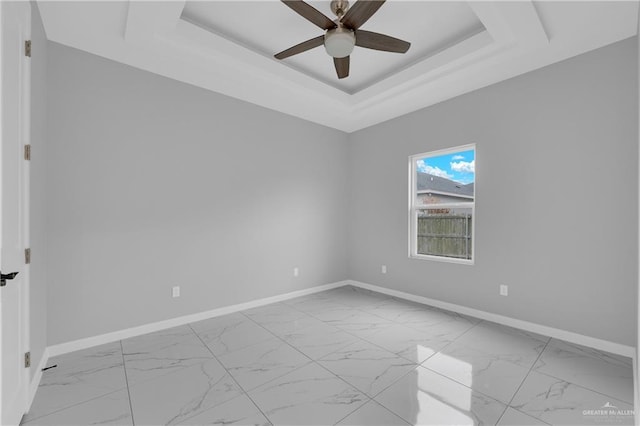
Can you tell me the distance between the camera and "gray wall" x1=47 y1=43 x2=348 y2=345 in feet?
8.57

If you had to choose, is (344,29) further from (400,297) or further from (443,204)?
(400,297)

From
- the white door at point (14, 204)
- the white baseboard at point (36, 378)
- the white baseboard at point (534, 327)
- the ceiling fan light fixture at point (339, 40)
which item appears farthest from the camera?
the white baseboard at point (534, 327)

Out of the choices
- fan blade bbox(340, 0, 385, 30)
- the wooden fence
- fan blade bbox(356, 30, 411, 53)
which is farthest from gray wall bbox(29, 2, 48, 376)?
the wooden fence

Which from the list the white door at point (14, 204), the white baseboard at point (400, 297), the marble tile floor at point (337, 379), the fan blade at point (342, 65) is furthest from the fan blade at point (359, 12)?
the white baseboard at point (400, 297)

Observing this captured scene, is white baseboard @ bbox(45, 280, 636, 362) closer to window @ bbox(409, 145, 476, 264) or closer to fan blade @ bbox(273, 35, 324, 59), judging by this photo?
window @ bbox(409, 145, 476, 264)

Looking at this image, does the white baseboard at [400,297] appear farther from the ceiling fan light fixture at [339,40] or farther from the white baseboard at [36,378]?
the ceiling fan light fixture at [339,40]

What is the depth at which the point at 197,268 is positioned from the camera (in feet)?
11.1

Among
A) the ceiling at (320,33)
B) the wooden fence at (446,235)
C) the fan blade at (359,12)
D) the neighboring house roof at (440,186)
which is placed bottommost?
the wooden fence at (446,235)

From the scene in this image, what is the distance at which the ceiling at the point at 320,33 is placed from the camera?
7.43 feet

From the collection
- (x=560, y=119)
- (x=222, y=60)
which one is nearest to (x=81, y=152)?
(x=222, y=60)

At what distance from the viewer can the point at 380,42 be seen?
2.34 meters

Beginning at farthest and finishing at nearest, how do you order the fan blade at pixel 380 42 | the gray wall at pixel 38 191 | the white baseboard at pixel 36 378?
the fan blade at pixel 380 42 → the gray wall at pixel 38 191 → the white baseboard at pixel 36 378

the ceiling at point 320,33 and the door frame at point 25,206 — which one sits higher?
the ceiling at point 320,33

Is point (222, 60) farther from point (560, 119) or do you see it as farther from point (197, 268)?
point (560, 119)
